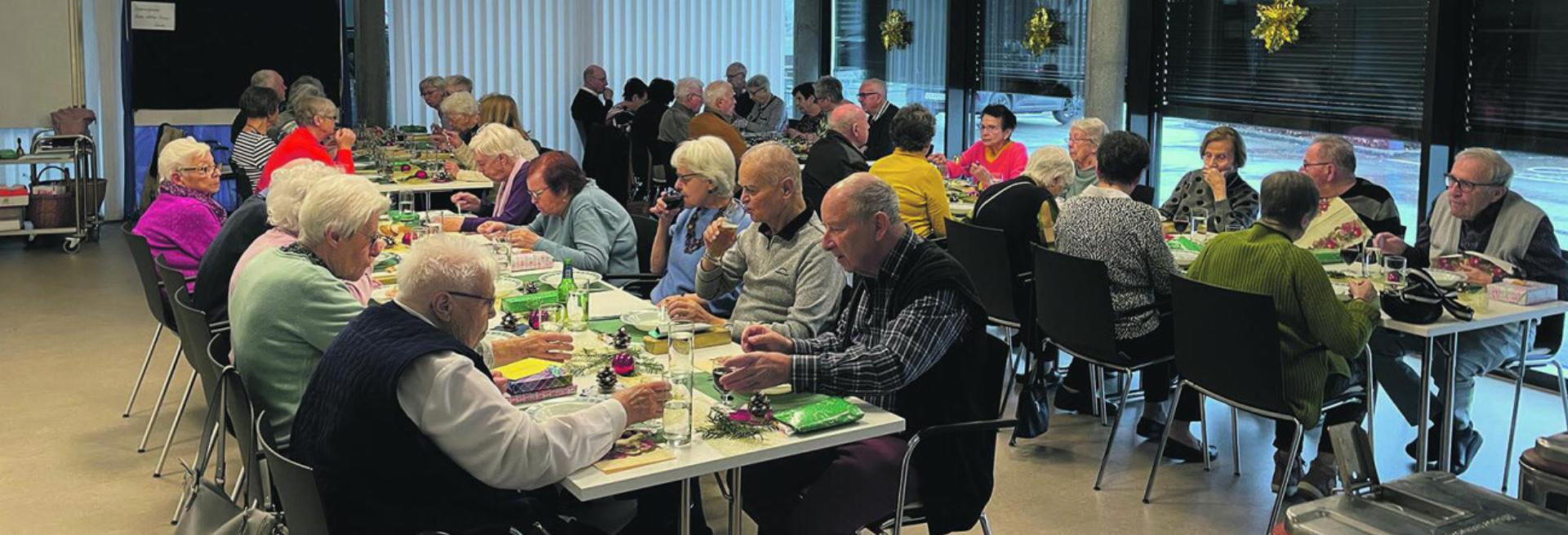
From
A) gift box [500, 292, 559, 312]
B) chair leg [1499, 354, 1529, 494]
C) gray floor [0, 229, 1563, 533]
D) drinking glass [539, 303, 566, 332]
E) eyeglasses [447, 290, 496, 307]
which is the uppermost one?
eyeglasses [447, 290, 496, 307]

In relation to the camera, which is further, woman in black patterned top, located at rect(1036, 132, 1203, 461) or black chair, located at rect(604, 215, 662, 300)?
black chair, located at rect(604, 215, 662, 300)

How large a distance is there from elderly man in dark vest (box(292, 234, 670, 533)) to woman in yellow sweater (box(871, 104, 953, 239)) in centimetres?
380

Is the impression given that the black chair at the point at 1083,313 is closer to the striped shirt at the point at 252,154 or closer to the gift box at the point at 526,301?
the gift box at the point at 526,301

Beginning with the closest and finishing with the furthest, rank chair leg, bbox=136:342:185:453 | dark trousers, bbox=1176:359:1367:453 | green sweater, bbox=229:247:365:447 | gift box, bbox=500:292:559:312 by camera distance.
Result: 1. green sweater, bbox=229:247:365:447
2. gift box, bbox=500:292:559:312
3. dark trousers, bbox=1176:359:1367:453
4. chair leg, bbox=136:342:185:453

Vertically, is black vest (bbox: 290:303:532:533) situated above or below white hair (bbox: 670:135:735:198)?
below

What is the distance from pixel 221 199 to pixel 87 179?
51.7 inches

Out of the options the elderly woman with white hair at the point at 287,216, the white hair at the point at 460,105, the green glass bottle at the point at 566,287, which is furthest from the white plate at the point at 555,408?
the white hair at the point at 460,105

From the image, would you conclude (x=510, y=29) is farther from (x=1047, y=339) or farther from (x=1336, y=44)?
(x=1047, y=339)

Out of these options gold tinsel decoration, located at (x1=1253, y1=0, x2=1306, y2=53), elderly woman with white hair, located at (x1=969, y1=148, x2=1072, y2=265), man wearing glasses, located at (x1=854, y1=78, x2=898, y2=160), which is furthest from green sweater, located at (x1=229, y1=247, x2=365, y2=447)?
man wearing glasses, located at (x1=854, y1=78, x2=898, y2=160)

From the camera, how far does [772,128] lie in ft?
39.0

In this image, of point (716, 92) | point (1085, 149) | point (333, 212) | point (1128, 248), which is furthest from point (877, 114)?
point (333, 212)

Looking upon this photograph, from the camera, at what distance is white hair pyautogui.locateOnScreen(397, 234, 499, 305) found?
2.79 metres

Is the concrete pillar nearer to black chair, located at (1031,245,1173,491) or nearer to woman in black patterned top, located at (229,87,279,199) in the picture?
black chair, located at (1031,245,1173,491)

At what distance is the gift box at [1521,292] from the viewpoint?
4.71m
